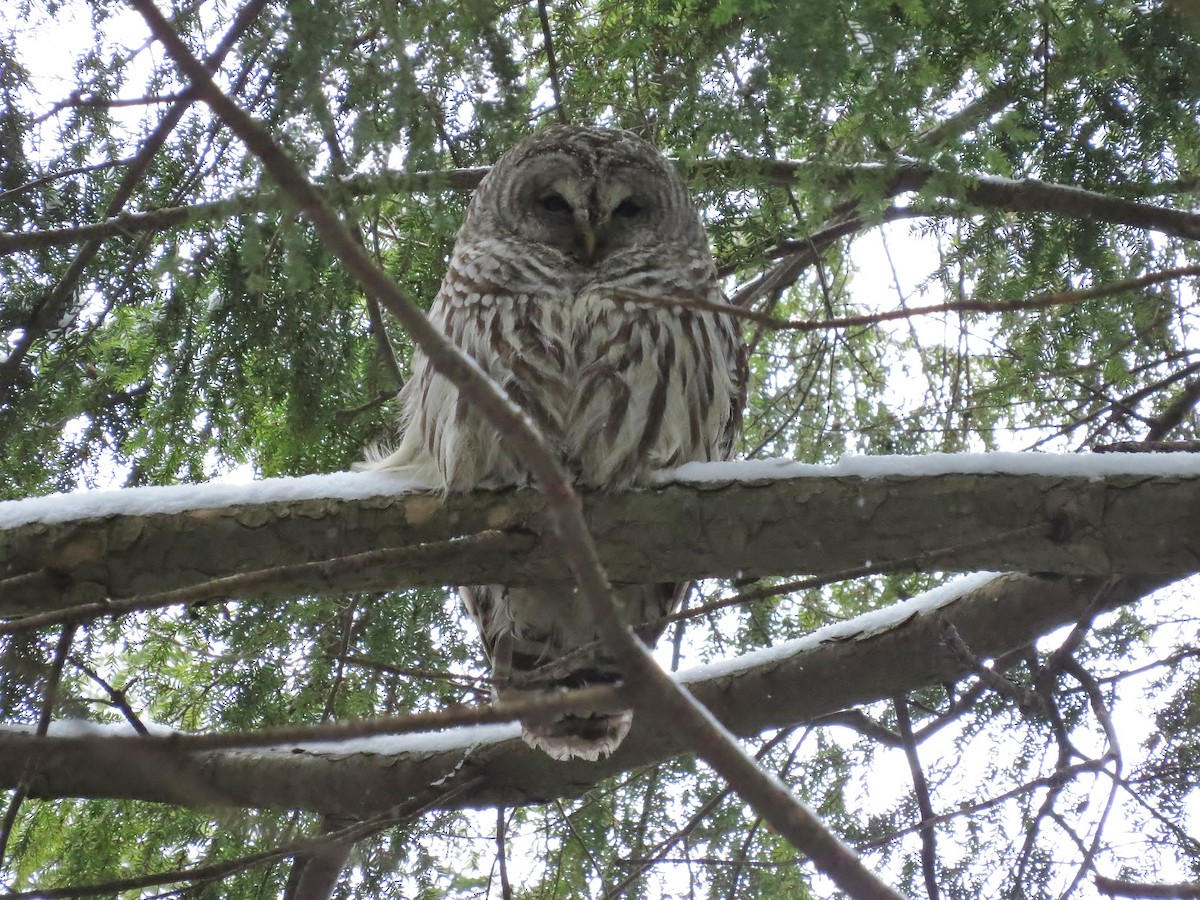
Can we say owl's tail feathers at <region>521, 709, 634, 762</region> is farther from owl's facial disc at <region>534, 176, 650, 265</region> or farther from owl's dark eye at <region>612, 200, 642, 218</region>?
owl's dark eye at <region>612, 200, 642, 218</region>

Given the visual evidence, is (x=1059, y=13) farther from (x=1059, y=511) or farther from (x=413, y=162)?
(x=413, y=162)

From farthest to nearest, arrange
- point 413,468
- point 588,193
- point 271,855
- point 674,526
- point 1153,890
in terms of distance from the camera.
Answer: point 588,193 → point 413,468 → point 674,526 → point 271,855 → point 1153,890

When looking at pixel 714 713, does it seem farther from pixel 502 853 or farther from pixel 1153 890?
pixel 1153 890

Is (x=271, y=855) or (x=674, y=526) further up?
(x=674, y=526)

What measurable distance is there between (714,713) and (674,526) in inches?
30.0

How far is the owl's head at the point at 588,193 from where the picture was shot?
4141 mm

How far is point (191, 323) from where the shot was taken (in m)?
3.62

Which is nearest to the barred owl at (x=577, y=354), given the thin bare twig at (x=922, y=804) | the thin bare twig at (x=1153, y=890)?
the thin bare twig at (x=922, y=804)

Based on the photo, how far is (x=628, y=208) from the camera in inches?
167

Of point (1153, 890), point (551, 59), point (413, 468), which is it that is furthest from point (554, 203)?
point (1153, 890)

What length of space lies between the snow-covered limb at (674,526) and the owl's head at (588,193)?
154 centimetres

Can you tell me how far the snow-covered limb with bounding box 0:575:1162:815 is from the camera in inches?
120

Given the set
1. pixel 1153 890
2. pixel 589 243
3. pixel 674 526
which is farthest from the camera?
pixel 589 243

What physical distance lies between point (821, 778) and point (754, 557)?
1627 millimetres
